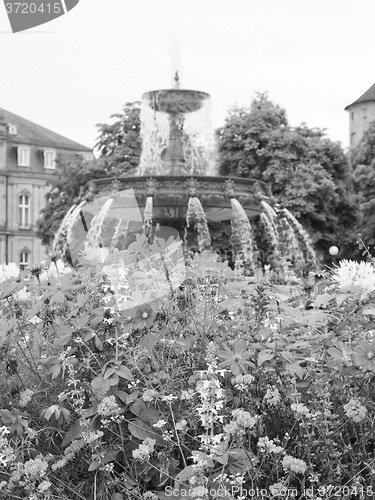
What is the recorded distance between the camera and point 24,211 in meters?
68.0

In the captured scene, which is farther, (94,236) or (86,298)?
(94,236)

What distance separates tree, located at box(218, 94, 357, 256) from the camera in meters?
33.3

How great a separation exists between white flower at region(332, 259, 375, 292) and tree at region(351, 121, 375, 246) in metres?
28.7

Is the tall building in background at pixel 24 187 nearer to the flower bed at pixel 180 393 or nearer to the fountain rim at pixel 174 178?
the fountain rim at pixel 174 178

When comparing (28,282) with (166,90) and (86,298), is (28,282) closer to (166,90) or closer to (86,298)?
(86,298)

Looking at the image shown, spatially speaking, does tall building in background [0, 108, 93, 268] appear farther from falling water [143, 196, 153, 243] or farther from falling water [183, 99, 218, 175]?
falling water [143, 196, 153, 243]

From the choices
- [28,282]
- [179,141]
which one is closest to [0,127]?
[179,141]

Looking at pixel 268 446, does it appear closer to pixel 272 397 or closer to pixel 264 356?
pixel 272 397

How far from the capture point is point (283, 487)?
317 cm

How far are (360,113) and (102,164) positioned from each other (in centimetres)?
4893

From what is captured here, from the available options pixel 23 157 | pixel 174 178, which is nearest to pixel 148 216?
pixel 174 178

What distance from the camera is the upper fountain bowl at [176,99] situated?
1559 centimetres

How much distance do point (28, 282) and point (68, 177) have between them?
32234mm

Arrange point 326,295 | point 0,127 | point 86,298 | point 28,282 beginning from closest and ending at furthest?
1. point 86,298
2. point 326,295
3. point 28,282
4. point 0,127
